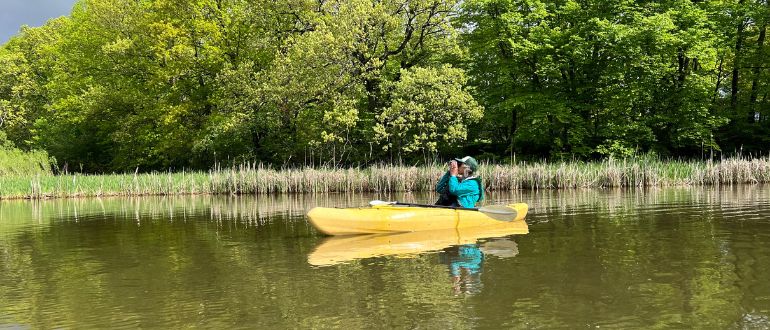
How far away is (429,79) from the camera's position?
23641 mm

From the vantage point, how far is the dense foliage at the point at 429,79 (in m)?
24.6

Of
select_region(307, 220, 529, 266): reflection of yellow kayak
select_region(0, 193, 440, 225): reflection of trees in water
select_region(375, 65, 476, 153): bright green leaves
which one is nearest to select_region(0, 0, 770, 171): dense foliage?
select_region(375, 65, 476, 153): bright green leaves

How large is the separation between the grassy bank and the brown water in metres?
7.61

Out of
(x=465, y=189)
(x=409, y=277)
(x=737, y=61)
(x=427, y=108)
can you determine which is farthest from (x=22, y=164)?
(x=737, y=61)

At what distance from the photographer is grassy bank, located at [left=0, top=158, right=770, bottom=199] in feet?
61.7

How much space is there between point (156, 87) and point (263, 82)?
26.1 ft

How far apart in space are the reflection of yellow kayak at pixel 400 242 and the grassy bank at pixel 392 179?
886 cm

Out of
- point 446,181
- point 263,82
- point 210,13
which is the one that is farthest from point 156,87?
point 446,181

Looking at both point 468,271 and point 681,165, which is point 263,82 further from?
point 468,271

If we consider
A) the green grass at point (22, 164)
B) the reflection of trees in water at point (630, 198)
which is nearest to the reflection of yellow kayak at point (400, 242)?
the reflection of trees in water at point (630, 198)

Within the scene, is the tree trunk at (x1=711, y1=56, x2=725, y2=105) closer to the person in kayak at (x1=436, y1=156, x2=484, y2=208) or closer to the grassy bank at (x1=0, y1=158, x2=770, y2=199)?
the grassy bank at (x1=0, y1=158, x2=770, y2=199)

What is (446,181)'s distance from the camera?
10.9m

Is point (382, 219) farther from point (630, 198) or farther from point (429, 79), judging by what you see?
point (429, 79)

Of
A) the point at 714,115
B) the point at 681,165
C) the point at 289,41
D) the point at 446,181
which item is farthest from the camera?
the point at 289,41
